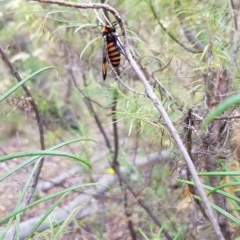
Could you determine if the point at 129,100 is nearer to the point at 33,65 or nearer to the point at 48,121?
the point at 48,121

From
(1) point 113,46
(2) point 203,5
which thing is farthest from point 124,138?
(1) point 113,46

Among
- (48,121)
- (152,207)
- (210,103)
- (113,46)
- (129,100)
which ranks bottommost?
(152,207)

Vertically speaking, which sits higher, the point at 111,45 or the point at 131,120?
the point at 111,45

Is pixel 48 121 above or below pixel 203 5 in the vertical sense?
below

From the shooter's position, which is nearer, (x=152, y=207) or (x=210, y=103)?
(x=210, y=103)

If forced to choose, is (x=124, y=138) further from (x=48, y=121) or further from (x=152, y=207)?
(x=152, y=207)

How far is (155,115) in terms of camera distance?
161cm

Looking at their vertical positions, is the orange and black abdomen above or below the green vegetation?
above

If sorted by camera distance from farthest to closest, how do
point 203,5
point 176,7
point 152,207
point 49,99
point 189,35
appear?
point 49,99
point 152,207
point 189,35
point 176,7
point 203,5

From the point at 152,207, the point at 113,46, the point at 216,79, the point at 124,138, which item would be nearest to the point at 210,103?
the point at 216,79

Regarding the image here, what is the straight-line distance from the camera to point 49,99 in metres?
3.88

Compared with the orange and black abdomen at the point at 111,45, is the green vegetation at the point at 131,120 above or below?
below

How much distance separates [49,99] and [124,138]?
0.69 metres

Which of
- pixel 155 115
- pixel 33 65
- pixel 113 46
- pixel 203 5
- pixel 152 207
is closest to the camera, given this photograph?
pixel 113 46
